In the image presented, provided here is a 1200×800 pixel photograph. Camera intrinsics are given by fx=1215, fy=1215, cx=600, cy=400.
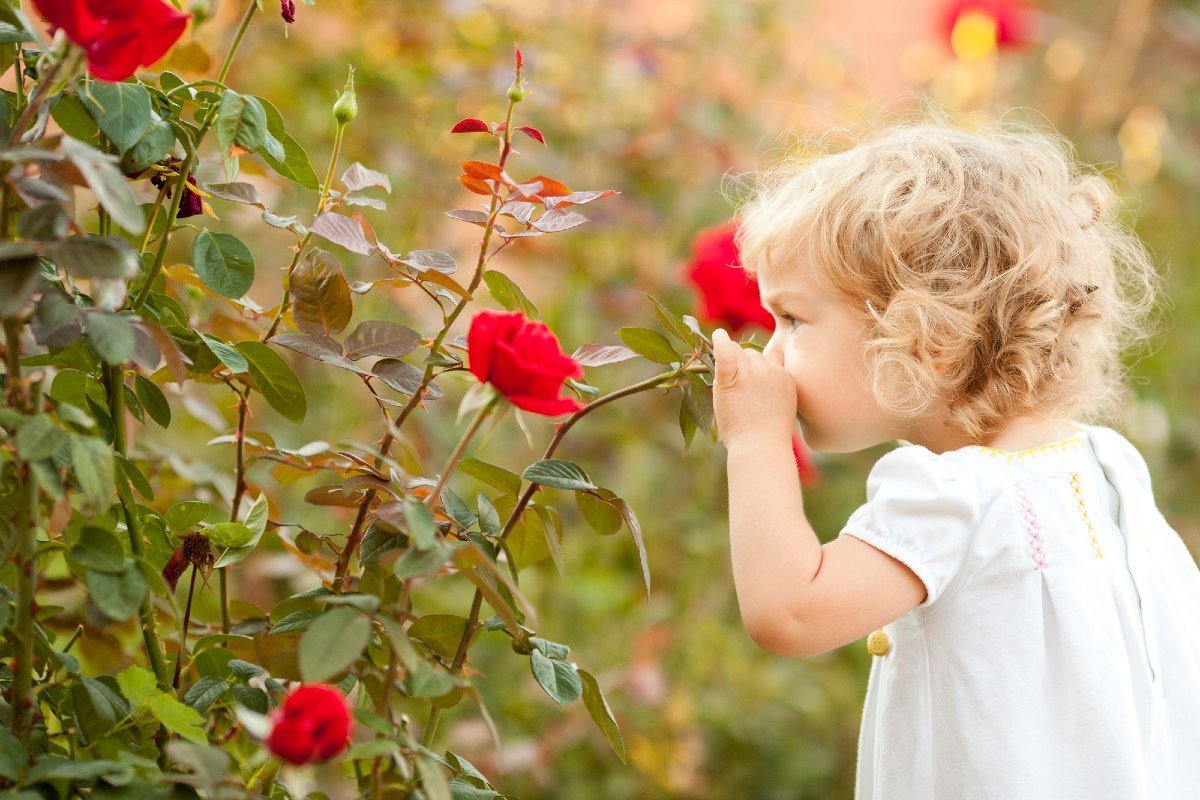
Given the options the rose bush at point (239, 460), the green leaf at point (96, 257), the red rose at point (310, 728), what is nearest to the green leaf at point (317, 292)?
the rose bush at point (239, 460)

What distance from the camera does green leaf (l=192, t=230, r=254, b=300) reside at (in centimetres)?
80

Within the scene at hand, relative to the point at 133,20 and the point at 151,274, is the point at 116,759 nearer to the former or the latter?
the point at 151,274

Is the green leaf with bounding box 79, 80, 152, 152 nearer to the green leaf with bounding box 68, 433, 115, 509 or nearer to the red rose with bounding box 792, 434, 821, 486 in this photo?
the green leaf with bounding box 68, 433, 115, 509

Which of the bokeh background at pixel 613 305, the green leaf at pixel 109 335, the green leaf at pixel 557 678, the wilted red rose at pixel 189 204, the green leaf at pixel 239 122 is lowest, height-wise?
the bokeh background at pixel 613 305

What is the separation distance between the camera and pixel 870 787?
113cm

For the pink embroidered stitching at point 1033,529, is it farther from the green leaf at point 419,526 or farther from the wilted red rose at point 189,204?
the wilted red rose at point 189,204

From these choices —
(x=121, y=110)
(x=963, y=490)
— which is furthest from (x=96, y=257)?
(x=963, y=490)

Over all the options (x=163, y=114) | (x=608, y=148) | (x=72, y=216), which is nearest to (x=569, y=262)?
(x=608, y=148)

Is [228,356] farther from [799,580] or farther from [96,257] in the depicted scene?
[799,580]

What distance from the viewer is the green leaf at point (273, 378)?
0.85m

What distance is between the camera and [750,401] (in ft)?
3.21

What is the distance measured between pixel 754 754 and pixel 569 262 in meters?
0.92

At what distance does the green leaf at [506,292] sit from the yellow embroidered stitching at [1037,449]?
405mm

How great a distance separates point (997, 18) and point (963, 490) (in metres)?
1.73
